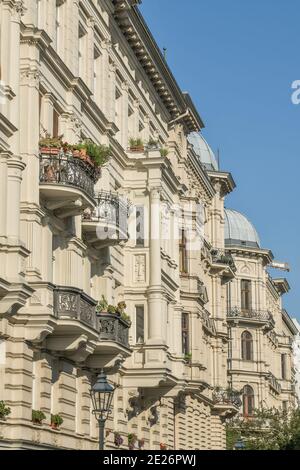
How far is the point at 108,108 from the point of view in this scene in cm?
4481

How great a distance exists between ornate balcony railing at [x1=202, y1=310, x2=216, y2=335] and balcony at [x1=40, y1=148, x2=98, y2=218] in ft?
103

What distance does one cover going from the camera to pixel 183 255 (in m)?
60.0

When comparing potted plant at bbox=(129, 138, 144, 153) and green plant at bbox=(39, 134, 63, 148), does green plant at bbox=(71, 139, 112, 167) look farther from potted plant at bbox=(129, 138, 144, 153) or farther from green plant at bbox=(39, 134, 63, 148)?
potted plant at bbox=(129, 138, 144, 153)

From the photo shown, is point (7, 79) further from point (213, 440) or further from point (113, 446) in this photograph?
point (213, 440)

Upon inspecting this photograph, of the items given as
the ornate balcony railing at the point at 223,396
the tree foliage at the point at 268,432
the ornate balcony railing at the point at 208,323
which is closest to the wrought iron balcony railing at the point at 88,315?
the ornate balcony railing at the point at 208,323

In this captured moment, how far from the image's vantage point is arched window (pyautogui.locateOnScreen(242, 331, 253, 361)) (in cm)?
10200

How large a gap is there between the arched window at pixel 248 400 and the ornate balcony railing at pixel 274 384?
4.27 metres

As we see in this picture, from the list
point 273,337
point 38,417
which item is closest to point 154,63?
point 38,417

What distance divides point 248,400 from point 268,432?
63.4 ft

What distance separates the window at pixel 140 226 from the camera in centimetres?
4762

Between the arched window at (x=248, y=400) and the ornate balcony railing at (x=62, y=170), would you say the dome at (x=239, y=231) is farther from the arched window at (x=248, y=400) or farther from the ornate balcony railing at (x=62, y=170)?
the ornate balcony railing at (x=62, y=170)
